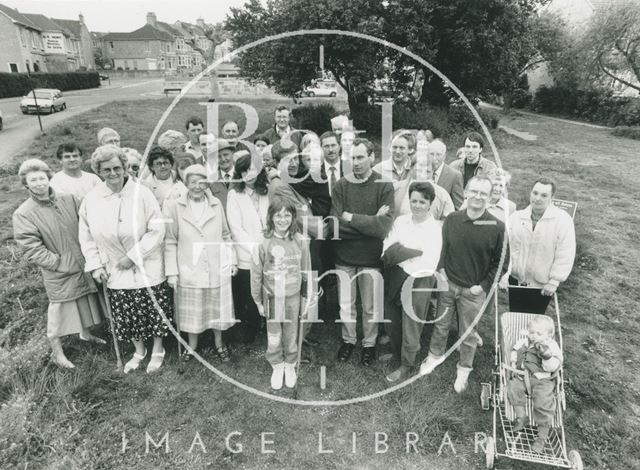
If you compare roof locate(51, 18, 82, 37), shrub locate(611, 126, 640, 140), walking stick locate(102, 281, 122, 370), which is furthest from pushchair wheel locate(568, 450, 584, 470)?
roof locate(51, 18, 82, 37)

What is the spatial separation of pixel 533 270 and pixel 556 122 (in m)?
27.9

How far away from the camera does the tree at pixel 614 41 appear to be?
23953 millimetres

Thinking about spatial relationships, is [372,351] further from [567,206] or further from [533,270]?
[567,206]

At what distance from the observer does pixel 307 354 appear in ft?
16.2

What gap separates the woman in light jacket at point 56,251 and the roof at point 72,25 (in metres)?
82.2

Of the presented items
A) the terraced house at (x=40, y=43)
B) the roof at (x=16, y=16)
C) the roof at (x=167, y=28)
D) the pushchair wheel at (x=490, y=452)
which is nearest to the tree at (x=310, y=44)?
the pushchair wheel at (x=490, y=452)

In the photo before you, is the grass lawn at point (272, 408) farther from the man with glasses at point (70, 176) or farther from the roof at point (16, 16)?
the roof at point (16, 16)

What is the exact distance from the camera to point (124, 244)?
13.8ft

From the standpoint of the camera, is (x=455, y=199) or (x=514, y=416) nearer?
(x=514, y=416)

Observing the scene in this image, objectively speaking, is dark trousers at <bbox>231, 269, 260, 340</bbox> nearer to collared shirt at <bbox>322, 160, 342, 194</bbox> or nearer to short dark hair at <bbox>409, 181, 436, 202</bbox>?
collared shirt at <bbox>322, 160, 342, 194</bbox>

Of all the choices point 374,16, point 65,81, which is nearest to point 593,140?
point 374,16

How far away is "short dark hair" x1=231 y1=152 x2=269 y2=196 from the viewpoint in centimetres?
434

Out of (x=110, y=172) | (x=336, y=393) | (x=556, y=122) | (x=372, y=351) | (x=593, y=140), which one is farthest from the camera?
(x=556, y=122)

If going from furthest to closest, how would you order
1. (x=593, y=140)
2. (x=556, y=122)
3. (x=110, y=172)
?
(x=556, y=122) < (x=593, y=140) < (x=110, y=172)
